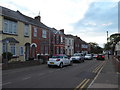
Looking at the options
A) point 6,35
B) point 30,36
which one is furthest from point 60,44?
point 6,35

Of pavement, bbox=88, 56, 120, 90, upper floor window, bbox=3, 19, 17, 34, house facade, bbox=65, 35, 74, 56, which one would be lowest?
pavement, bbox=88, 56, 120, 90

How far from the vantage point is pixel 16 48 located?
2203 cm

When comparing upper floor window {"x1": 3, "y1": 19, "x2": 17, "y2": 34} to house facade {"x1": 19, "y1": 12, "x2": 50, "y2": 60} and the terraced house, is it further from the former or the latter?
house facade {"x1": 19, "y1": 12, "x2": 50, "y2": 60}

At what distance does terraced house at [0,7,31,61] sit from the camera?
19523 millimetres

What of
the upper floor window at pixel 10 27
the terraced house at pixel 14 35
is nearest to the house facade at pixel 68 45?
the terraced house at pixel 14 35

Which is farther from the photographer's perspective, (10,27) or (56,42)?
(56,42)

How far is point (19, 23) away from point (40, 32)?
6.23 m

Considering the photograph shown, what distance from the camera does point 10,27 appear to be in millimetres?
21062

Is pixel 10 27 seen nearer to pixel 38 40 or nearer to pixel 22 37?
pixel 22 37

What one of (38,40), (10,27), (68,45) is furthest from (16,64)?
(68,45)

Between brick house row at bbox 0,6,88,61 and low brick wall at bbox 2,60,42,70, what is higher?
brick house row at bbox 0,6,88,61

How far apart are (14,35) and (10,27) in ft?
4.62

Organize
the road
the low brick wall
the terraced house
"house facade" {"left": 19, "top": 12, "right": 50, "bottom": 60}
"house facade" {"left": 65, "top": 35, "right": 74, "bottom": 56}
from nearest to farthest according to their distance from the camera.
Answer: the road → the low brick wall → the terraced house → "house facade" {"left": 19, "top": 12, "right": 50, "bottom": 60} → "house facade" {"left": 65, "top": 35, "right": 74, "bottom": 56}

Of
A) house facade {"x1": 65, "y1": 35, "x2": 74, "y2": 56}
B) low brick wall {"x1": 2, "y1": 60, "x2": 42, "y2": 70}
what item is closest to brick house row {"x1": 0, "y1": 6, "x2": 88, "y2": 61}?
low brick wall {"x1": 2, "y1": 60, "x2": 42, "y2": 70}
